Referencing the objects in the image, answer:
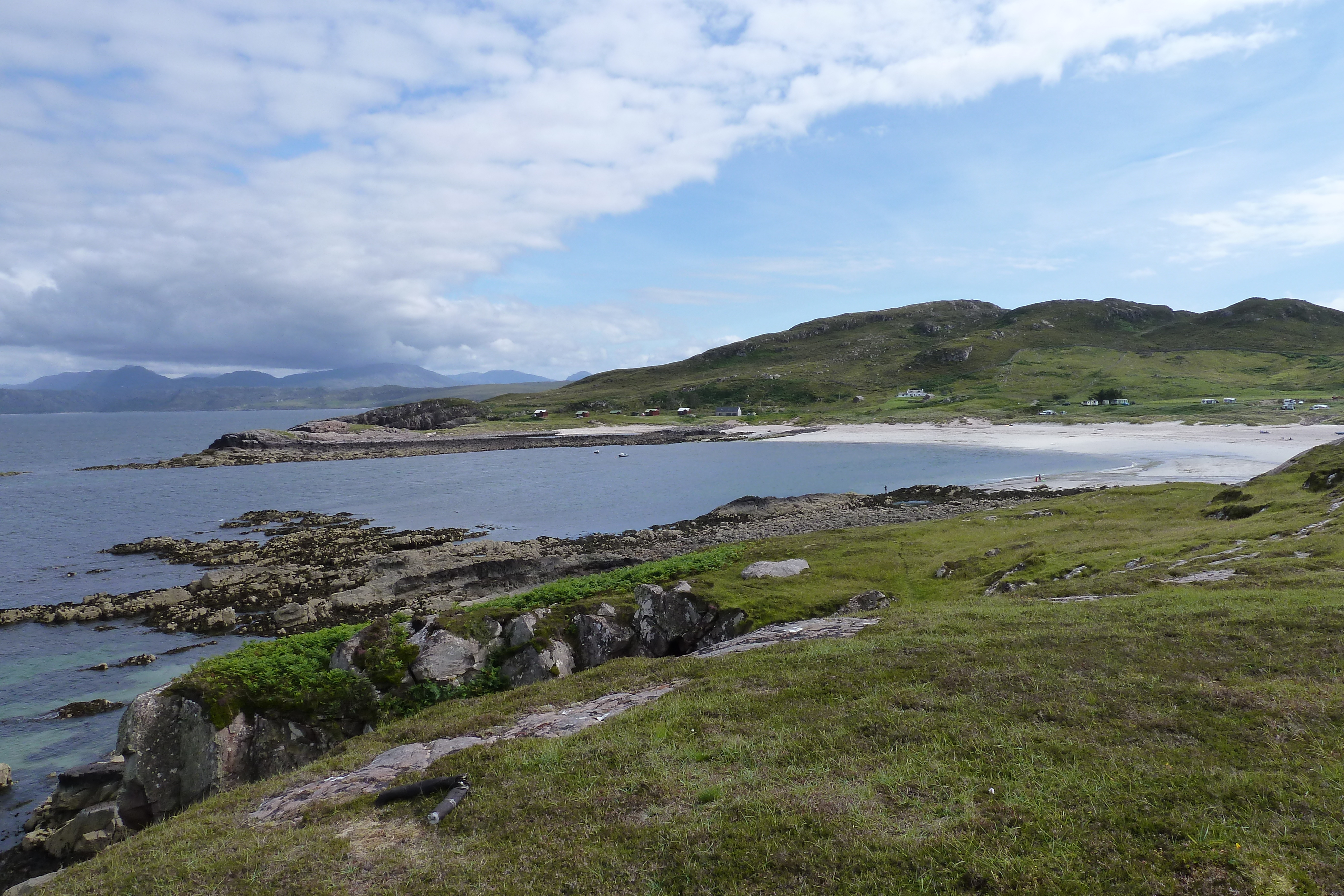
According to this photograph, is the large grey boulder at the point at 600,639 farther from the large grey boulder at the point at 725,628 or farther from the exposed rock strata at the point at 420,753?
the exposed rock strata at the point at 420,753

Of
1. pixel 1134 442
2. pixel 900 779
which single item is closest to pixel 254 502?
pixel 900 779

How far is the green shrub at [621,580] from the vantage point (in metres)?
30.2

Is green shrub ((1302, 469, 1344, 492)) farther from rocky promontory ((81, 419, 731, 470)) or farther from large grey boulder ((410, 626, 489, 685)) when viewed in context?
rocky promontory ((81, 419, 731, 470))

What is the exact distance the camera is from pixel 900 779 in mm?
11109

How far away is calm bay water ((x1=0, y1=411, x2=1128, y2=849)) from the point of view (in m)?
34.7

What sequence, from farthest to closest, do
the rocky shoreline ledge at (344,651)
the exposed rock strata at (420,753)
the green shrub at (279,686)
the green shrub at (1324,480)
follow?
the green shrub at (1324,480), the green shrub at (279,686), the rocky shoreline ledge at (344,651), the exposed rock strata at (420,753)

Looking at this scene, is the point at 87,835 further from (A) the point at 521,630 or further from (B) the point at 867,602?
(B) the point at 867,602

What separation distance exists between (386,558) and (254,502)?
5501 cm

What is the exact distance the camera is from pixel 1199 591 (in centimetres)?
2161

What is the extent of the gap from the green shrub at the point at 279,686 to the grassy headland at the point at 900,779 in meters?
4.05

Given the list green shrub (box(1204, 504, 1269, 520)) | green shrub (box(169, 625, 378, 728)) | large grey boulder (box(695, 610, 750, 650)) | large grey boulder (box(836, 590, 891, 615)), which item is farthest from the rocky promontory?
green shrub (box(169, 625, 378, 728))

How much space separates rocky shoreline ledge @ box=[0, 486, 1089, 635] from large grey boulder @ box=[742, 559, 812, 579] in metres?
16.5

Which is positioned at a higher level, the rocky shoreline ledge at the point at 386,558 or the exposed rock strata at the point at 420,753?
the exposed rock strata at the point at 420,753

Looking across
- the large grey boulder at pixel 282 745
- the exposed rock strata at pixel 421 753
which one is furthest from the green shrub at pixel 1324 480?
the large grey boulder at pixel 282 745
